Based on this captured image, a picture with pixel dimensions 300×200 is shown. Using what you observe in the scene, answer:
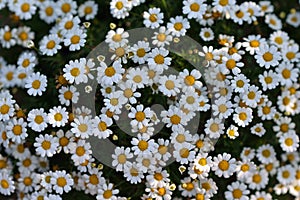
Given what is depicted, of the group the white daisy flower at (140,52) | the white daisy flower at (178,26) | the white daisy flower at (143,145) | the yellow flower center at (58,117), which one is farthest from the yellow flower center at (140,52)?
the yellow flower center at (58,117)

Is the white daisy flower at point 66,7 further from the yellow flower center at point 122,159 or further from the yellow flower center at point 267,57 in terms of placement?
the yellow flower center at point 267,57

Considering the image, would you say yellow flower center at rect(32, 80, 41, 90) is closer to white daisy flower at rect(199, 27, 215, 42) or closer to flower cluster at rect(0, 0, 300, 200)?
flower cluster at rect(0, 0, 300, 200)

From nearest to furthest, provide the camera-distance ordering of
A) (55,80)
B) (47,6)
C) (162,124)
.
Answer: (162,124)
(55,80)
(47,6)

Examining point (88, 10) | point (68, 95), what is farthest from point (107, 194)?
point (88, 10)

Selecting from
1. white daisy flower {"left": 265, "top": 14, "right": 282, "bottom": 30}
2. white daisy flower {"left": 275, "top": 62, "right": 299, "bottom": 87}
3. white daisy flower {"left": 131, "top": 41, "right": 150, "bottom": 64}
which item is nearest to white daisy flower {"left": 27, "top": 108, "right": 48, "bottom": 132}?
white daisy flower {"left": 131, "top": 41, "right": 150, "bottom": 64}

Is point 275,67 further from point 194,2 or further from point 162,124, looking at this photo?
point 162,124

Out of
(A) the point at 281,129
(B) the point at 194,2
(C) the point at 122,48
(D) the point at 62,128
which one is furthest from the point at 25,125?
(A) the point at 281,129

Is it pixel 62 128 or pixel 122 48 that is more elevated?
pixel 122 48

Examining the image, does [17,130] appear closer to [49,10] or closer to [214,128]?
[49,10]
